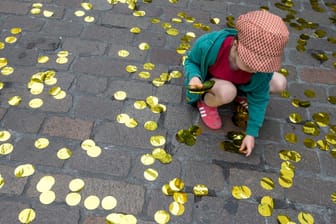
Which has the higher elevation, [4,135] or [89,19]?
[89,19]

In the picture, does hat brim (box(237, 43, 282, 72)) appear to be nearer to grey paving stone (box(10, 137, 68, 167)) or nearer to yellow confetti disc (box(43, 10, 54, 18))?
grey paving stone (box(10, 137, 68, 167))

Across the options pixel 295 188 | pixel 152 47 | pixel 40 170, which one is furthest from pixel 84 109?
pixel 295 188

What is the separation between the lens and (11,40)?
285 cm

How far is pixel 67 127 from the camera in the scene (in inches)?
91.2

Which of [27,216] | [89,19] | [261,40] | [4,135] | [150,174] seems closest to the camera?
[261,40]

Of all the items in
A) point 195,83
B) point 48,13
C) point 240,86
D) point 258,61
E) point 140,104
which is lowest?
point 140,104

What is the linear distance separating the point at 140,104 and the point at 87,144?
0.46m

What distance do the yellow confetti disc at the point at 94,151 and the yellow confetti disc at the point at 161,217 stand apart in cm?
50

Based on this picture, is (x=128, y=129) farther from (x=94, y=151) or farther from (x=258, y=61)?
(x=258, y=61)

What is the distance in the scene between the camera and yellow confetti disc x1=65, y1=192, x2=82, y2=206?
6.43ft

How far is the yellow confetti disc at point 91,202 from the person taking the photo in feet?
6.41

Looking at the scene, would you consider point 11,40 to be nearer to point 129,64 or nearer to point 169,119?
point 129,64

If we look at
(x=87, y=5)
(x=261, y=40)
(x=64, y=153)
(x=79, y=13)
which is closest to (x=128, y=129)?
(x=64, y=153)

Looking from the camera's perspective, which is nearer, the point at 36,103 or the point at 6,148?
the point at 6,148
